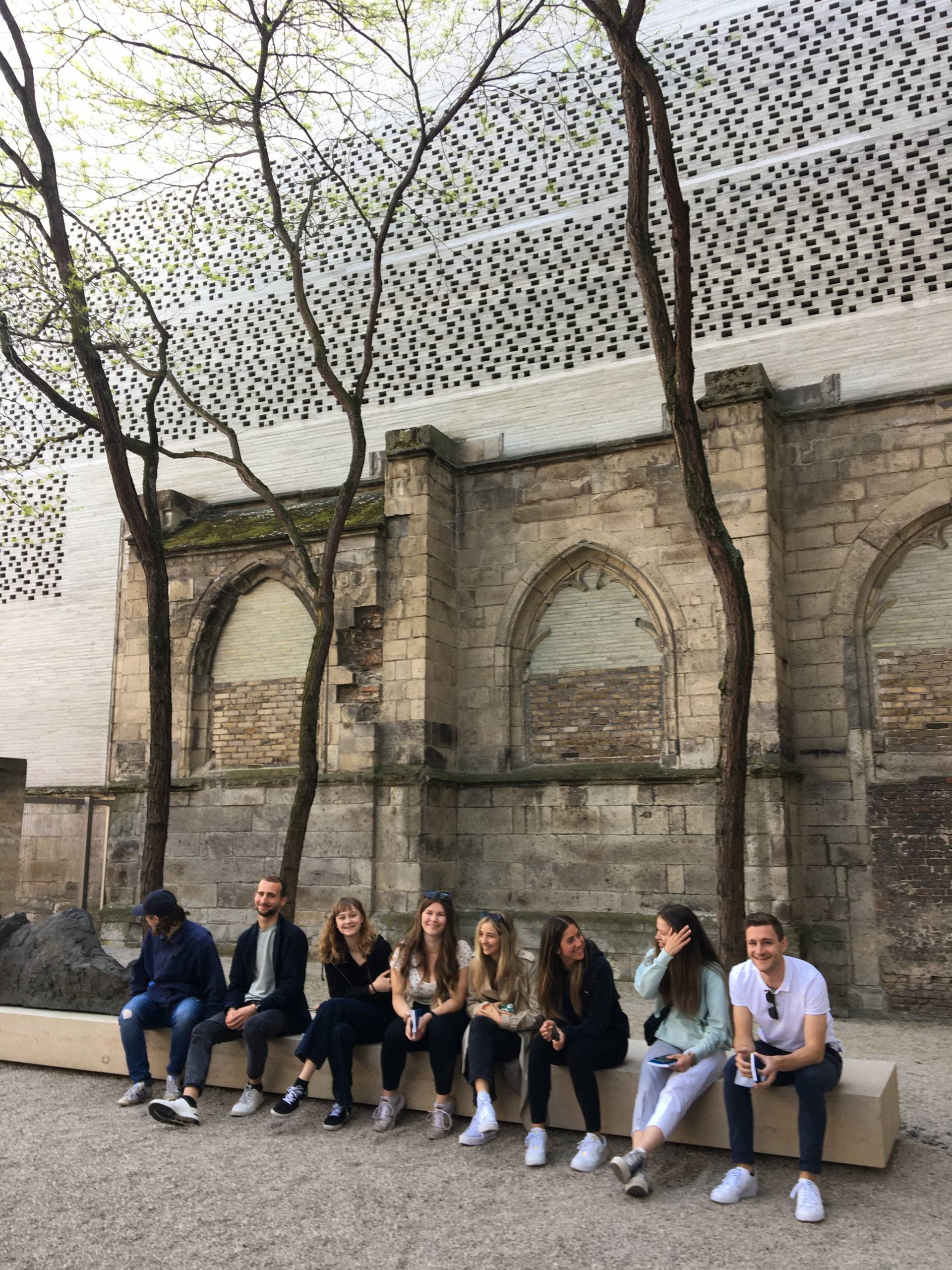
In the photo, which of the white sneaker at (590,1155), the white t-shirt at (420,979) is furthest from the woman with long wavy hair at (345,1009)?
the white sneaker at (590,1155)

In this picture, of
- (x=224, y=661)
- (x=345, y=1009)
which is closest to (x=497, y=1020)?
(x=345, y=1009)

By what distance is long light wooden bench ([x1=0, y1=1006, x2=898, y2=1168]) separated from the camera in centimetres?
484

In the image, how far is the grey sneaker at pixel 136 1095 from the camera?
20.3 feet

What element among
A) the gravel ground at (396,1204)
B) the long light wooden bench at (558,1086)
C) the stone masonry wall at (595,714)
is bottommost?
the gravel ground at (396,1204)

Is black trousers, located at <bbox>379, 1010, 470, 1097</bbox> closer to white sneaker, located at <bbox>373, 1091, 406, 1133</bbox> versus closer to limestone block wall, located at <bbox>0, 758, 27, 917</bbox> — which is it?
white sneaker, located at <bbox>373, 1091, 406, 1133</bbox>

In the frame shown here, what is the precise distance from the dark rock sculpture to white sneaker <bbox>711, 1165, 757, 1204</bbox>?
4224 mm

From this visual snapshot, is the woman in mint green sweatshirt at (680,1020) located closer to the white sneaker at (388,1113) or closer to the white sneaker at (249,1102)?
the white sneaker at (388,1113)

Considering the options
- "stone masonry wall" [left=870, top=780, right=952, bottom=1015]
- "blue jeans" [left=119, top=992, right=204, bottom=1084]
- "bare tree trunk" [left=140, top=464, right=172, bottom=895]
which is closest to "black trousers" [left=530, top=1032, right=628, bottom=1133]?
"blue jeans" [left=119, top=992, right=204, bottom=1084]

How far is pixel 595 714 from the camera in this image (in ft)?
40.1

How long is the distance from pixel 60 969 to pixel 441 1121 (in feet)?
10.4

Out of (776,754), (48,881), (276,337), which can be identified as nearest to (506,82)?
(276,337)

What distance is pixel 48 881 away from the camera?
Answer: 15.0m

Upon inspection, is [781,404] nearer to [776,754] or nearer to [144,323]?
[776,754]

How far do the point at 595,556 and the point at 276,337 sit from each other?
644 centimetres
